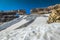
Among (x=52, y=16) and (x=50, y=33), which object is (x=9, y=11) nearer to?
(x=52, y=16)

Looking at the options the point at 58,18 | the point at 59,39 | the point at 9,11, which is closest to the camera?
the point at 59,39

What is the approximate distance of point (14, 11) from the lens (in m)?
3.96

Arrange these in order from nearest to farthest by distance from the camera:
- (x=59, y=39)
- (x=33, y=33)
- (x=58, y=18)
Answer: (x=59, y=39) → (x=33, y=33) → (x=58, y=18)

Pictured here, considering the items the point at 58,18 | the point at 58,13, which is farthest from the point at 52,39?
the point at 58,13

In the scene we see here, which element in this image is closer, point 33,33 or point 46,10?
point 33,33

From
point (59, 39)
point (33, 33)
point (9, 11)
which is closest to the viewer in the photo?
point (59, 39)

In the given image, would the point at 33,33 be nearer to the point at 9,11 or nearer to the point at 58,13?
the point at 58,13

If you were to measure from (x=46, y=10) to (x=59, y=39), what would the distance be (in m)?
2.98

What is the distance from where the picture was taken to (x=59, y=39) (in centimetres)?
103

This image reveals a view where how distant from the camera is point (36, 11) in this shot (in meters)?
4.05

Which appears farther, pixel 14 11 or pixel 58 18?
pixel 14 11

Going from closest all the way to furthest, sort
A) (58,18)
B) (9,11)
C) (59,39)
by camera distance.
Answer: (59,39) → (58,18) → (9,11)

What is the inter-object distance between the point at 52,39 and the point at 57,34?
9 cm

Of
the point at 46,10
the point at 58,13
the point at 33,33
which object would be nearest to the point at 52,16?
the point at 58,13
